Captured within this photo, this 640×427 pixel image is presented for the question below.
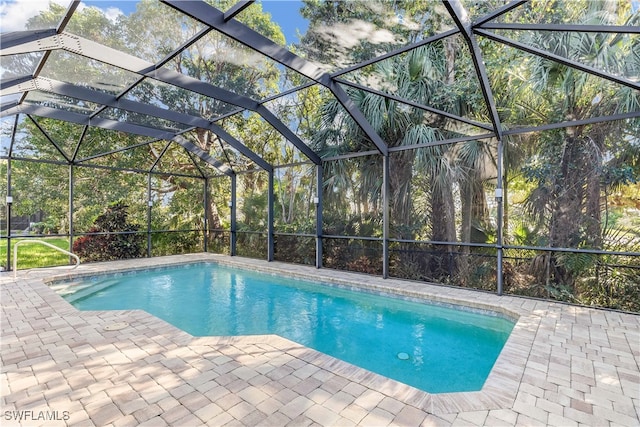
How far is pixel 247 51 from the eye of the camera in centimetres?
486

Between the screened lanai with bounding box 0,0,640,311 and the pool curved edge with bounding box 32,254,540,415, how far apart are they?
0.74 meters

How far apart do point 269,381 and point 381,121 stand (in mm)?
5792

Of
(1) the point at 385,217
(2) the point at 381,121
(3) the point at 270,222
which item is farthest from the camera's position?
(3) the point at 270,222

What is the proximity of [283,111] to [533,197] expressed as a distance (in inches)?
222

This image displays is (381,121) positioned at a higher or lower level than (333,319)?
higher

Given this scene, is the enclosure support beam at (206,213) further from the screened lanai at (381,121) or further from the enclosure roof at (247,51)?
the enclosure roof at (247,51)

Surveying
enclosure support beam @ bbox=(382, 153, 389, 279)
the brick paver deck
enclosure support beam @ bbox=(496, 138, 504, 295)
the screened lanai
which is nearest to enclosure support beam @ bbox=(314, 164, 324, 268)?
the screened lanai

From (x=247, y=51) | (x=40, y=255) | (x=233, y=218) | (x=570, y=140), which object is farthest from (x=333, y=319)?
(x=40, y=255)

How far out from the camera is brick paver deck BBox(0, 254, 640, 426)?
7.72 ft

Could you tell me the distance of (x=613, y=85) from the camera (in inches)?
199

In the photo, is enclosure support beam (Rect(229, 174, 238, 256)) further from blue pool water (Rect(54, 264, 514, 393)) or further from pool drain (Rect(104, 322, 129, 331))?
pool drain (Rect(104, 322, 129, 331))

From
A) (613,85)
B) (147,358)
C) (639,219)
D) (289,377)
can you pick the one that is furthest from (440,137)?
(147,358)

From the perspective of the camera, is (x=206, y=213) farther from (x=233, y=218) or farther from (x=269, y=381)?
(x=269, y=381)

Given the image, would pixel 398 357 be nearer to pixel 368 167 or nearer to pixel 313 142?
pixel 368 167
